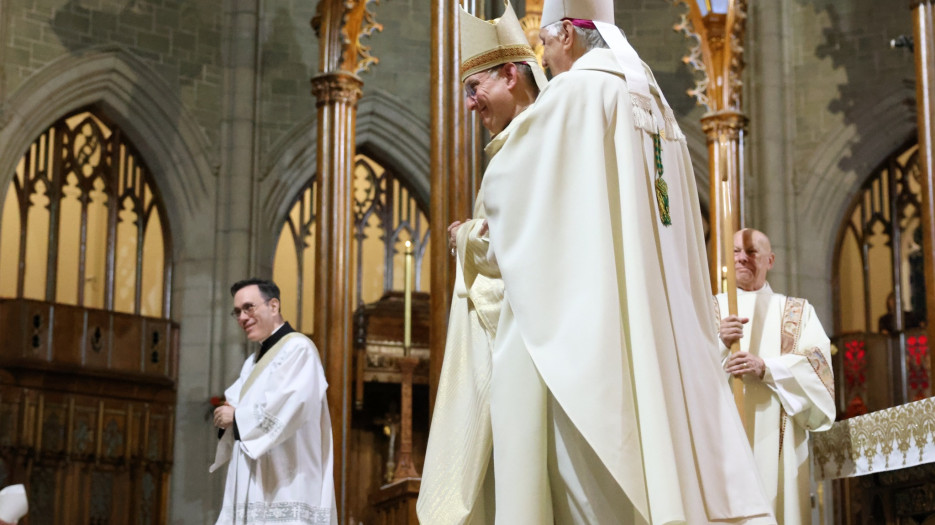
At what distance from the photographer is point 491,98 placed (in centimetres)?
375

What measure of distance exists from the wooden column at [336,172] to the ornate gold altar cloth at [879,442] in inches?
180

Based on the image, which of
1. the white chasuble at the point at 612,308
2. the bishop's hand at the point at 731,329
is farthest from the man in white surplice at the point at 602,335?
the bishop's hand at the point at 731,329

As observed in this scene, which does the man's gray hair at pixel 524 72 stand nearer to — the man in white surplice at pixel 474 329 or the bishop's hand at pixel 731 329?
the man in white surplice at pixel 474 329

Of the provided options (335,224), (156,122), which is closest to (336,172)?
(335,224)

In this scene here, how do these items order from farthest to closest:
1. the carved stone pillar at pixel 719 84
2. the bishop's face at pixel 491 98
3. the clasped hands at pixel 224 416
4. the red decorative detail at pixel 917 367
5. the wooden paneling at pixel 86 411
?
the red decorative detail at pixel 917 367
the wooden paneling at pixel 86 411
the carved stone pillar at pixel 719 84
the clasped hands at pixel 224 416
the bishop's face at pixel 491 98

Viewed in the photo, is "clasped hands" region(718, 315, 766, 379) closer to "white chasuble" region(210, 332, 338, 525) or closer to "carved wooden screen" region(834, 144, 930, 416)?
"white chasuble" region(210, 332, 338, 525)

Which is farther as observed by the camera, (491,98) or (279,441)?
(279,441)

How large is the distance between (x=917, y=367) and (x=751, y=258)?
707cm

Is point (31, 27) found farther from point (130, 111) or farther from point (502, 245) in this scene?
point (502, 245)

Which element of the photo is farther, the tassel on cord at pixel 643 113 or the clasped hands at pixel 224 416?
Result: the clasped hands at pixel 224 416

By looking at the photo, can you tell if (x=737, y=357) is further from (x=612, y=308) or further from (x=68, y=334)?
(x=68, y=334)

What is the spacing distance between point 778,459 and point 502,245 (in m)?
2.71

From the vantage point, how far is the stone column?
31.5 ft

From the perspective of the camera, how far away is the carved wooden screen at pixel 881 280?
12328mm
